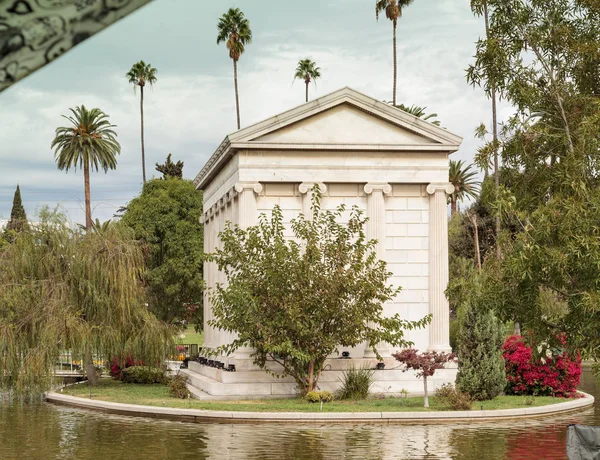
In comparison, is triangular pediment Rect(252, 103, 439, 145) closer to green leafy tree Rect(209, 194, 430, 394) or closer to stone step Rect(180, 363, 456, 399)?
green leafy tree Rect(209, 194, 430, 394)

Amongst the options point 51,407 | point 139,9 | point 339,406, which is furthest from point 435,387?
point 139,9

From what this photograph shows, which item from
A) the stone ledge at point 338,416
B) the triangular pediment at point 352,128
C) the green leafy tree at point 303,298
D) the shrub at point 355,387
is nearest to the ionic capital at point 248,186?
the triangular pediment at point 352,128

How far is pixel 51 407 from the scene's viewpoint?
30703mm

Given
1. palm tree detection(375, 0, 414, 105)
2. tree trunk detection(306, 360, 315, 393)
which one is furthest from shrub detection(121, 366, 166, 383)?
palm tree detection(375, 0, 414, 105)

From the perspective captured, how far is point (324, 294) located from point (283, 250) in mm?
2025

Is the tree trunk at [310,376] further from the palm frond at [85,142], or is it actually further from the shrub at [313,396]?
the palm frond at [85,142]

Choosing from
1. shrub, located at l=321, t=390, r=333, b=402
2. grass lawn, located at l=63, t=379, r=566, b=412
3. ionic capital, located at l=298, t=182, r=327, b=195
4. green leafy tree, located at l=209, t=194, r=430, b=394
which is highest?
ionic capital, located at l=298, t=182, r=327, b=195

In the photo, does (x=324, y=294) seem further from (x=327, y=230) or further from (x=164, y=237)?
(x=164, y=237)

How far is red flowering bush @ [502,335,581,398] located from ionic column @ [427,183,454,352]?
8.63 feet

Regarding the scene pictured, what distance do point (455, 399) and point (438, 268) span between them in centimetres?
825

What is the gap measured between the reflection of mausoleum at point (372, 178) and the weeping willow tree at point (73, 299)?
11.8 ft

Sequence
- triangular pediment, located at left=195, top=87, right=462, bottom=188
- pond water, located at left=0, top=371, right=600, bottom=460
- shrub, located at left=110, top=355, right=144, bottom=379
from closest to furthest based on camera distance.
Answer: pond water, located at left=0, top=371, right=600, bottom=460 → triangular pediment, located at left=195, top=87, right=462, bottom=188 → shrub, located at left=110, top=355, right=144, bottom=379

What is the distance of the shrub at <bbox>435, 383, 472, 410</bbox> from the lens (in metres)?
26.1

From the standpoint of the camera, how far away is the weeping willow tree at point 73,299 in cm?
3112
